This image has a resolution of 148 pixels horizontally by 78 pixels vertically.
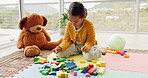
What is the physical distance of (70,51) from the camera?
149 cm

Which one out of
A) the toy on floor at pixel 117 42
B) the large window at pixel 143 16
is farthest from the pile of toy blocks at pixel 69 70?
the large window at pixel 143 16

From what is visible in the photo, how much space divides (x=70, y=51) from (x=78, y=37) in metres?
0.14

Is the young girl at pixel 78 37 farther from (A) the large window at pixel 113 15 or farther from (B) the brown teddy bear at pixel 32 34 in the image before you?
(A) the large window at pixel 113 15

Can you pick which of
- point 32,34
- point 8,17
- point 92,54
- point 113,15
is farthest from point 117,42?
point 8,17

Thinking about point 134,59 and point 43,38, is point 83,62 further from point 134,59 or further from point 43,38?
point 43,38

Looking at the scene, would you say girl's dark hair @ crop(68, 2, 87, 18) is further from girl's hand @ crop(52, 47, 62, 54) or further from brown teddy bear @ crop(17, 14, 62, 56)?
brown teddy bear @ crop(17, 14, 62, 56)

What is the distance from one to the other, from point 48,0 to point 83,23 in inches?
80.6

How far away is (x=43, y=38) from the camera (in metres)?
1.77

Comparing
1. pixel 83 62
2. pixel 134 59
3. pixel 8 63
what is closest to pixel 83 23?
pixel 83 62

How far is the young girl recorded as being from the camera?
4.35 feet

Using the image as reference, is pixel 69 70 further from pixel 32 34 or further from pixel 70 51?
pixel 32 34

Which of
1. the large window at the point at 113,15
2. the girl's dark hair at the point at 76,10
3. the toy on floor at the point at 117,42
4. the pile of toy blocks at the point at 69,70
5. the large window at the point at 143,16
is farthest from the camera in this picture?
the large window at the point at 113,15

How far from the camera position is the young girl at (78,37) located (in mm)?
1326

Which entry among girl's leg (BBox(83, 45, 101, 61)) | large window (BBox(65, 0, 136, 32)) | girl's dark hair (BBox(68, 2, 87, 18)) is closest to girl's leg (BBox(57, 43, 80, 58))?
girl's leg (BBox(83, 45, 101, 61))
